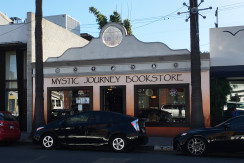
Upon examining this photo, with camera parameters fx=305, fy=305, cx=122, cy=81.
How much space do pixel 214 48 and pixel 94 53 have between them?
20.3 feet

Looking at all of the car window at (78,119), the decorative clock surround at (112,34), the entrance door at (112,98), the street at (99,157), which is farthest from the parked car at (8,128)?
the decorative clock surround at (112,34)

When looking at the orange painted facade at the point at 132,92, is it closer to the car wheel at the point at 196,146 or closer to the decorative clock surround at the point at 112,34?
the decorative clock surround at the point at 112,34

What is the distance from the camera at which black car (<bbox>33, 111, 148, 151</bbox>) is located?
34.8 ft

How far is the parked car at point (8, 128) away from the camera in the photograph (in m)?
12.3

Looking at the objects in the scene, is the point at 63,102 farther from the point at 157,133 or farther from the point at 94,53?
the point at 157,133

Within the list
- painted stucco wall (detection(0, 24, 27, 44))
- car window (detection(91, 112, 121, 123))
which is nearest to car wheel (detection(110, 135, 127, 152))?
car window (detection(91, 112, 121, 123))

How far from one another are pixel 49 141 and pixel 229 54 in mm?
9369

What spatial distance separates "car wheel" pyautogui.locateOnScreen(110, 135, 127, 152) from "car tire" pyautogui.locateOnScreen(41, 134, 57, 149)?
2.30m

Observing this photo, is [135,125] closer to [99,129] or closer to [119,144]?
[119,144]

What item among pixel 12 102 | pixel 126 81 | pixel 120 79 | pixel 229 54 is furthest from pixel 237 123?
pixel 12 102

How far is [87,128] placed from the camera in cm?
1100

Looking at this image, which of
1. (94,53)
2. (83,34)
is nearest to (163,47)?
(94,53)

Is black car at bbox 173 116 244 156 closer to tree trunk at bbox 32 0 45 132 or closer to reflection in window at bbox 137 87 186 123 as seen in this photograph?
reflection in window at bbox 137 87 186 123

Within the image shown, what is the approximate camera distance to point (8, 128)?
41.4 ft
